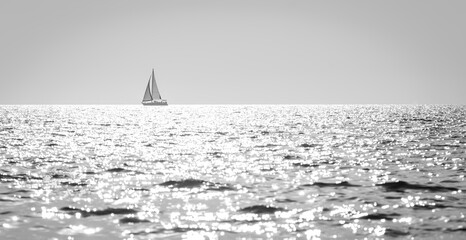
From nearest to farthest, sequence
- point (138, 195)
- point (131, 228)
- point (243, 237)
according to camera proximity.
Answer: point (243, 237) → point (131, 228) → point (138, 195)

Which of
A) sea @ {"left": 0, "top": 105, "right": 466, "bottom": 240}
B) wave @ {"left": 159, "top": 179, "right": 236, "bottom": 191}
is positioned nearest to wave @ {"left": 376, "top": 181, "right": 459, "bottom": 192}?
sea @ {"left": 0, "top": 105, "right": 466, "bottom": 240}

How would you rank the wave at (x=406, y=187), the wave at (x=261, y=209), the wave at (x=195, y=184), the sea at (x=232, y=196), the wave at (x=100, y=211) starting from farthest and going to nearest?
the wave at (x=195, y=184), the wave at (x=406, y=187), the wave at (x=261, y=209), the wave at (x=100, y=211), the sea at (x=232, y=196)

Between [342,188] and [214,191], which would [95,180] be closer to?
[214,191]

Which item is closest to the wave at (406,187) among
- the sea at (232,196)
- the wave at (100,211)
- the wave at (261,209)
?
the sea at (232,196)

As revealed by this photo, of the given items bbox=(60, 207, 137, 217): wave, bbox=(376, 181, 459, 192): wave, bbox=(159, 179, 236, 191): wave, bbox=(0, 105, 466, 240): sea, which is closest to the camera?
bbox=(0, 105, 466, 240): sea

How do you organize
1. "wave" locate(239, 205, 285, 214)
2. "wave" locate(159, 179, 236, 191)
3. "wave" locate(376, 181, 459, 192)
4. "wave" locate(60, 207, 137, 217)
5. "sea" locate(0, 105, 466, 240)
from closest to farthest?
1. "sea" locate(0, 105, 466, 240)
2. "wave" locate(60, 207, 137, 217)
3. "wave" locate(239, 205, 285, 214)
4. "wave" locate(376, 181, 459, 192)
5. "wave" locate(159, 179, 236, 191)

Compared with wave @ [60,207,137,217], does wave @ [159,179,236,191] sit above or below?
below

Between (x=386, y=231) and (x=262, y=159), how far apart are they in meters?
21.1

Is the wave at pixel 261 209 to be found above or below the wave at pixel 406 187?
above

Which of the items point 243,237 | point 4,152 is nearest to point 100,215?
point 243,237

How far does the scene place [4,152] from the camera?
136 ft

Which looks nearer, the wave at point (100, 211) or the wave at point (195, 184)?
the wave at point (100, 211)

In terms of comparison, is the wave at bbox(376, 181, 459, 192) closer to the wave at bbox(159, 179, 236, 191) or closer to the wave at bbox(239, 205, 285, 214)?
the wave at bbox(239, 205, 285, 214)

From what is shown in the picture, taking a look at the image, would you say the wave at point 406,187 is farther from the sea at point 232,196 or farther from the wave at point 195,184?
the wave at point 195,184
